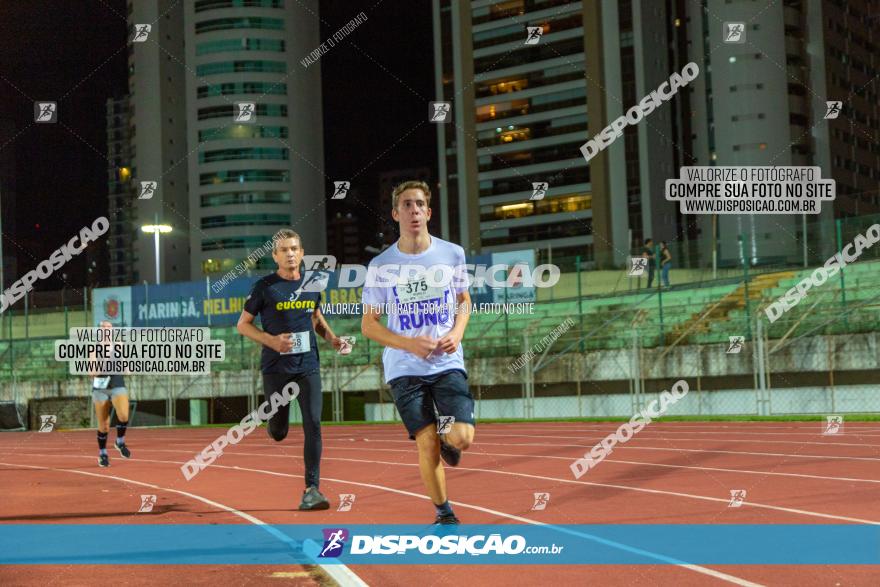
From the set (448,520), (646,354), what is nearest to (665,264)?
(646,354)

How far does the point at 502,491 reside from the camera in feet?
32.3

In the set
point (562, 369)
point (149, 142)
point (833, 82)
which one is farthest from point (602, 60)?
point (562, 369)

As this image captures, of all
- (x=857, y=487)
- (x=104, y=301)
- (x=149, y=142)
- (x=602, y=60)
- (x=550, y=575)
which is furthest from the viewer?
(x=149, y=142)

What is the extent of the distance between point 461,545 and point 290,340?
2675 millimetres

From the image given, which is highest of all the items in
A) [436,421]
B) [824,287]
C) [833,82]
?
[833,82]

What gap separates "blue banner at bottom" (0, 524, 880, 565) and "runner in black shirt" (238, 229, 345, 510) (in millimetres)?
1081

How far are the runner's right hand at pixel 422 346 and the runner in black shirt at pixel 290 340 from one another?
91.4 inches

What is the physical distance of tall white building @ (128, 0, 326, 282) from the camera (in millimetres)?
125625

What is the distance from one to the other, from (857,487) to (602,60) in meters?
97.7

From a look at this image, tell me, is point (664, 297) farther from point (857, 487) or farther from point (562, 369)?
point (857, 487)

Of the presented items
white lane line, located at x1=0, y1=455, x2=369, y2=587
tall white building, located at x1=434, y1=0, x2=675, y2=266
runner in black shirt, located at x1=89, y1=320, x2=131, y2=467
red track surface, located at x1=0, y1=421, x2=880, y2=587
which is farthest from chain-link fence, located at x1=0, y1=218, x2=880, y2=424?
tall white building, located at x1=434, y1=0, x2=675, y2=266

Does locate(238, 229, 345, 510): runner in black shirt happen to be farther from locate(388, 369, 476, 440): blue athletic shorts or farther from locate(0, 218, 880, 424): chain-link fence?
locate(0, 218, 880, 424): chain-link fence

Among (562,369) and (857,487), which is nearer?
(857,487)

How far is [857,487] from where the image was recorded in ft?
30.7
